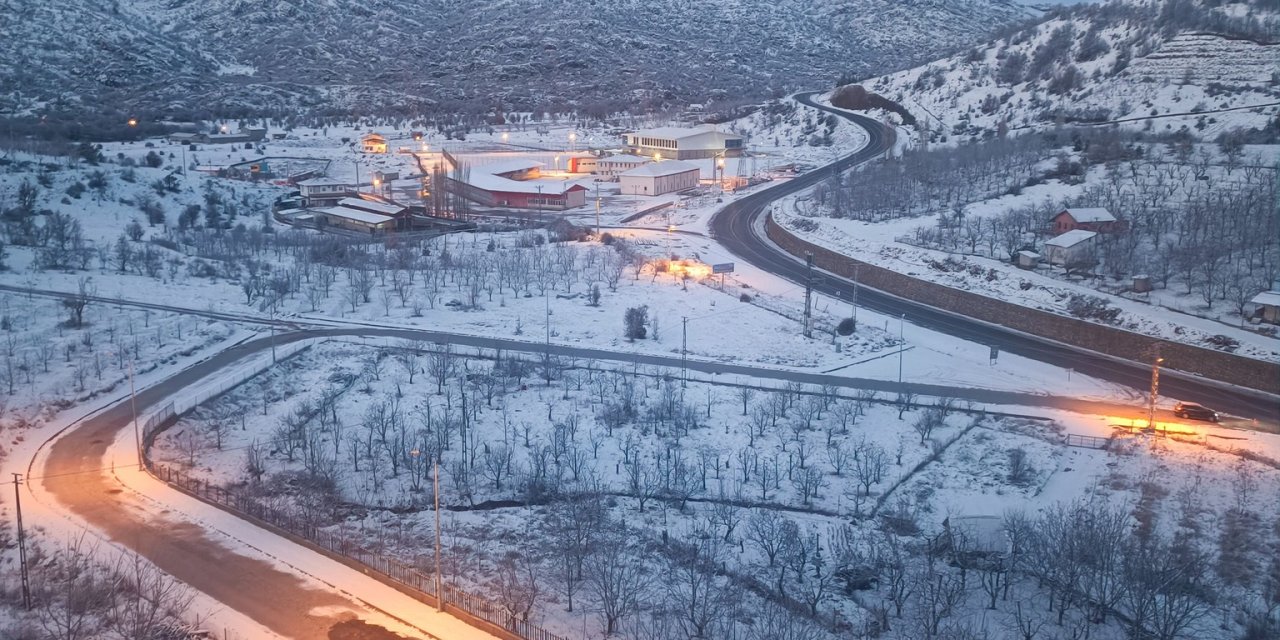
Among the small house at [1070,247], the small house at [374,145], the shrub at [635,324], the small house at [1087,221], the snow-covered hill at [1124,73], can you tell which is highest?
the snow-covered hill at [1124,73]

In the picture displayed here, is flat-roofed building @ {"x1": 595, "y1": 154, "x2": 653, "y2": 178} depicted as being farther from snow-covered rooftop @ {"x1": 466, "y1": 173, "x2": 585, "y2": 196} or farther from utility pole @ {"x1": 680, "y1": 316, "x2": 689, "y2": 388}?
utility pole @ {"x1": 680, "y1": 316, "x2": 689, "y2": 388}

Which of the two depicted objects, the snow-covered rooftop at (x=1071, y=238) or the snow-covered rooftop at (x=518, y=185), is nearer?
the snow-covered rooftop at (x=1071, y=238)

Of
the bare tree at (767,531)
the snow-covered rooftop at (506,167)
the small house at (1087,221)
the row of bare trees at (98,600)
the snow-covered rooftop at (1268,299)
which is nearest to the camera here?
the row of bare trees at (98,600)

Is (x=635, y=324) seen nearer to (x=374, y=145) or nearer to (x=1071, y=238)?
(x=1071, y=238)

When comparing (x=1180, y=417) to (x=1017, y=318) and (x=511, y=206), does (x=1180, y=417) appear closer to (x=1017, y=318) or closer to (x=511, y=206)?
(x=1017, y=318)

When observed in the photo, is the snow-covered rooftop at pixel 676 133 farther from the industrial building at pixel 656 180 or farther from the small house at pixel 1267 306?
the small house at pixel 1267 306

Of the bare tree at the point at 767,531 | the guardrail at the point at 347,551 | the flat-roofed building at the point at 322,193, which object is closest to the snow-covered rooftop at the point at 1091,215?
the bare tree at the point at 767,531

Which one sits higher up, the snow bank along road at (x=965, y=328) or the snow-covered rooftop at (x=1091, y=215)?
the snow-covered rooftop at (x=1091, y=215)

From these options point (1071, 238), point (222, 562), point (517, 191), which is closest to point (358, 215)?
point (517, 191)
